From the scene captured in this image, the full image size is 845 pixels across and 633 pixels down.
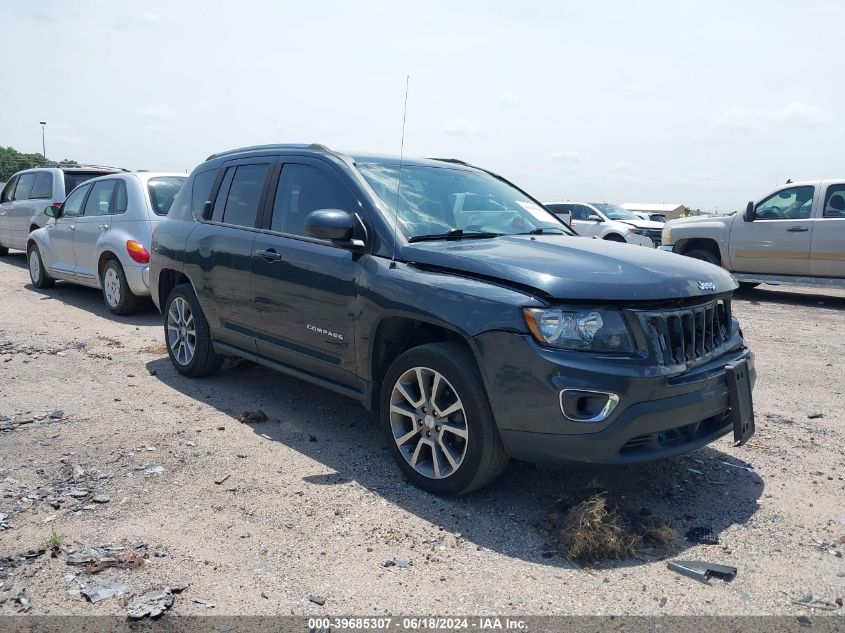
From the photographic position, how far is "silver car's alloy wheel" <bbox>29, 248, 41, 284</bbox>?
36.6ft

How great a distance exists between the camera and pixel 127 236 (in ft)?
28.8

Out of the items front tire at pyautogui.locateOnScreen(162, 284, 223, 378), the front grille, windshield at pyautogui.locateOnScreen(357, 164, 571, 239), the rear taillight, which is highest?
windshield at pyautogui.locateOnScreen(357, 164, 571, 239)

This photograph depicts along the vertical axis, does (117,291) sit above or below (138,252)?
below

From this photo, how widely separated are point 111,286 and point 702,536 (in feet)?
25.8

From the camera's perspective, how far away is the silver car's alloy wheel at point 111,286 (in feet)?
29.7

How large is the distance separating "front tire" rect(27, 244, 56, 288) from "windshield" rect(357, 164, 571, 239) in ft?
27.0

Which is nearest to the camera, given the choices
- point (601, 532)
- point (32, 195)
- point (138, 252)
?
point (601, 532)

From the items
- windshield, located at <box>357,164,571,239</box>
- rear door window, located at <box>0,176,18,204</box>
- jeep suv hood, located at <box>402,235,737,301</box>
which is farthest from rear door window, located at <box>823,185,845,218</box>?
rear door window, located at <box>0,176,18,204</box>

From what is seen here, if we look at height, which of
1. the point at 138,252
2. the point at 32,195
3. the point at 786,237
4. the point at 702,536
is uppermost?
the point at 786,237

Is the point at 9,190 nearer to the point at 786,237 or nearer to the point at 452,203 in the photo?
the point at 452,203

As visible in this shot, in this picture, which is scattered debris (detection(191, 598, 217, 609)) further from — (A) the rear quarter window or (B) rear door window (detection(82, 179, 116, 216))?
(B) rear door window (detection(82, 179, 116, 216))

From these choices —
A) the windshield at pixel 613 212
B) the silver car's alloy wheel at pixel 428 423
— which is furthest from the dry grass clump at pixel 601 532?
the windshield at pixel 613 212

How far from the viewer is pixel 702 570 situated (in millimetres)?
3227

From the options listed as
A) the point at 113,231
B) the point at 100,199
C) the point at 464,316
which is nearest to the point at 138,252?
the point at 113,231
